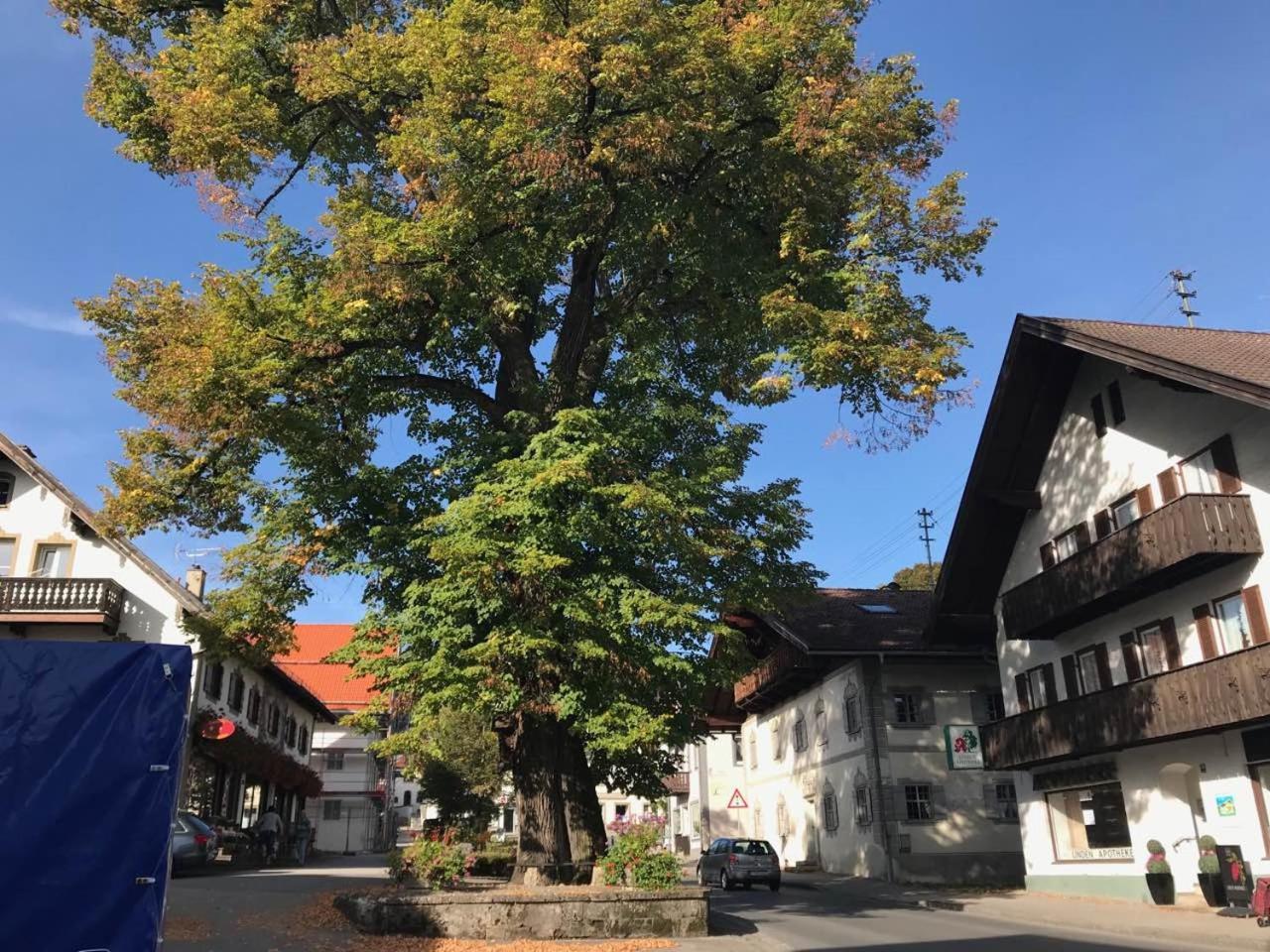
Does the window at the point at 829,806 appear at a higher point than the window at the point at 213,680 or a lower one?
lower

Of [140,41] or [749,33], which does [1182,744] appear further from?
[140,41]

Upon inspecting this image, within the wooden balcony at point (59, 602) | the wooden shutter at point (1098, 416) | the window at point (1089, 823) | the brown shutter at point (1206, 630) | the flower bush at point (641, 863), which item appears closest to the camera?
the flower bush at point (641, 863)

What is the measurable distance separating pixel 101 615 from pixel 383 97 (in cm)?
1908

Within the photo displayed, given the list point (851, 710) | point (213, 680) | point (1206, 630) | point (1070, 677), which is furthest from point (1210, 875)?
point (213, 680)

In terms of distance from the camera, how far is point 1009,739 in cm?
2539

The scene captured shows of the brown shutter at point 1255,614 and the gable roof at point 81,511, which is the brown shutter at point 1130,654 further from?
the gable roof at point 81,511

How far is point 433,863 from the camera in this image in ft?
47.6

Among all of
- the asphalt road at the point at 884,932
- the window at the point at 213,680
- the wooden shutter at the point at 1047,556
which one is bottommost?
the asphalt road at the point at 884,932

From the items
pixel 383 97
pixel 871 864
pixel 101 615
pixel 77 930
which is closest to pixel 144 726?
pixel 77 930

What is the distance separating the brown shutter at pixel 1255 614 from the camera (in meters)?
17.7

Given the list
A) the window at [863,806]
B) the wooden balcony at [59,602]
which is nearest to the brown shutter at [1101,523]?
the window at [863,806]

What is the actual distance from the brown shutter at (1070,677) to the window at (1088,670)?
0.44 feet

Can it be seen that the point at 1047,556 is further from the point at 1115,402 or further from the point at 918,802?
the point at 918,802

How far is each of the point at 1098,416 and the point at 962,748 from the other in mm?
11735
